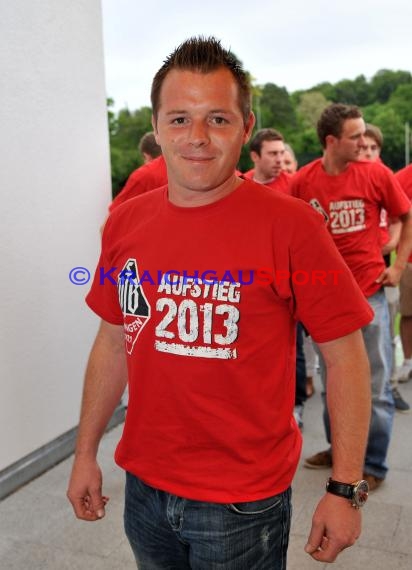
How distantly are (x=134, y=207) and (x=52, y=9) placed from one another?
2571 millimetres

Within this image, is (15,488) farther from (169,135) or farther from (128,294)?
(169,135)

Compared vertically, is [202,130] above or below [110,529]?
above

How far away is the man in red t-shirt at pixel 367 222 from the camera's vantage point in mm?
3330

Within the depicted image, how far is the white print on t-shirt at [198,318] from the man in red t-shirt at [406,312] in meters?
4.20

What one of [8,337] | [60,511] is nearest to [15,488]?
[60,511]

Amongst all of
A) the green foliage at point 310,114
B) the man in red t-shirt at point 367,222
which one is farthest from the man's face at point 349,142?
the green foliage at point 310,114

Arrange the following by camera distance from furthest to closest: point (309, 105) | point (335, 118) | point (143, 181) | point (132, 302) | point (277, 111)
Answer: point (277, 111) < point (309, 105) < point (143, 181) < point (335, 118) < point (132, 302)

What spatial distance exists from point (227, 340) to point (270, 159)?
3581mm

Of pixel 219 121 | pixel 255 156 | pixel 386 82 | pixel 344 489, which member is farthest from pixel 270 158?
pixel 386 82

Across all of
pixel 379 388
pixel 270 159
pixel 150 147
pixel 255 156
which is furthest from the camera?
pixel 255 156

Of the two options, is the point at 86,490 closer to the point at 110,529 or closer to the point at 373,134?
the point at 110,529

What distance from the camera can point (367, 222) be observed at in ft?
11.2

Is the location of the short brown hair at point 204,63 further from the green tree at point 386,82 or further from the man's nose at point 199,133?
the green tree at point 386,82

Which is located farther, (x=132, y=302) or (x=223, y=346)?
(x=132, y=302)
